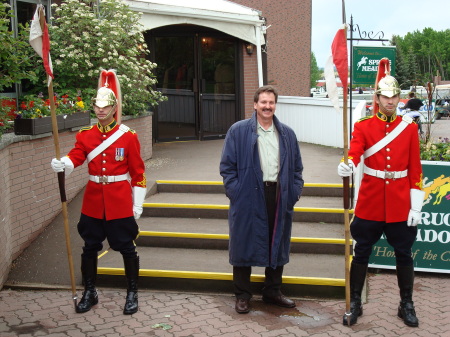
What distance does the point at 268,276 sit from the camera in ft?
18.0

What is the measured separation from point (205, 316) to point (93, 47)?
5.35m

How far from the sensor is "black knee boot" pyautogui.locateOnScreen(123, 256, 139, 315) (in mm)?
5348

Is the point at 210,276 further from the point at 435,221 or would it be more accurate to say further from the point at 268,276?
the point at 435,221

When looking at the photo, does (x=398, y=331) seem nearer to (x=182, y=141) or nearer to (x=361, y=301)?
(x=361, y=301)

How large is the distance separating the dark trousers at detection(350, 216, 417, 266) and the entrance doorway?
7.59 m

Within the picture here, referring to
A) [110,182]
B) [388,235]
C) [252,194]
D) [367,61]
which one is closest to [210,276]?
[252,194]

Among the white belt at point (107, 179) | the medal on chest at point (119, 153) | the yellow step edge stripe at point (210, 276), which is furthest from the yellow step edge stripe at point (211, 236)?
the medal on chest at point (119, 153)

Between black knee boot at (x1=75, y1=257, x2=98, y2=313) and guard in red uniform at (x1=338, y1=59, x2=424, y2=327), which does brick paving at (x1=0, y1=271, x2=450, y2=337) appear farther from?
guard in red uniform at (x1=338, y1=59, x2=424, y2=327)

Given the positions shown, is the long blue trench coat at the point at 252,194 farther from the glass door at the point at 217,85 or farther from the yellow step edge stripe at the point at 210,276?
the glass door at the point at 217,85

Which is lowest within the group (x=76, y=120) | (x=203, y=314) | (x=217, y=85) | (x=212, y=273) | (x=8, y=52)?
(x=203, y=314)

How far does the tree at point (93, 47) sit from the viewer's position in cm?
908

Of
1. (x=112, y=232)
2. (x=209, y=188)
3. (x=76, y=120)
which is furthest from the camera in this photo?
(x=209, y=188)

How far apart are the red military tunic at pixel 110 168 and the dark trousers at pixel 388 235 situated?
1911 mm

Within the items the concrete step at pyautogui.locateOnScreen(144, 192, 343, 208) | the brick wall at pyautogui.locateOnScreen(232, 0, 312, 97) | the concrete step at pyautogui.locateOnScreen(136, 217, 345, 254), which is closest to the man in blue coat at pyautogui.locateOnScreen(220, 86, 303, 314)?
the concrete step at pyautogui.locateOnScreen(136, 217, 345, 254)
